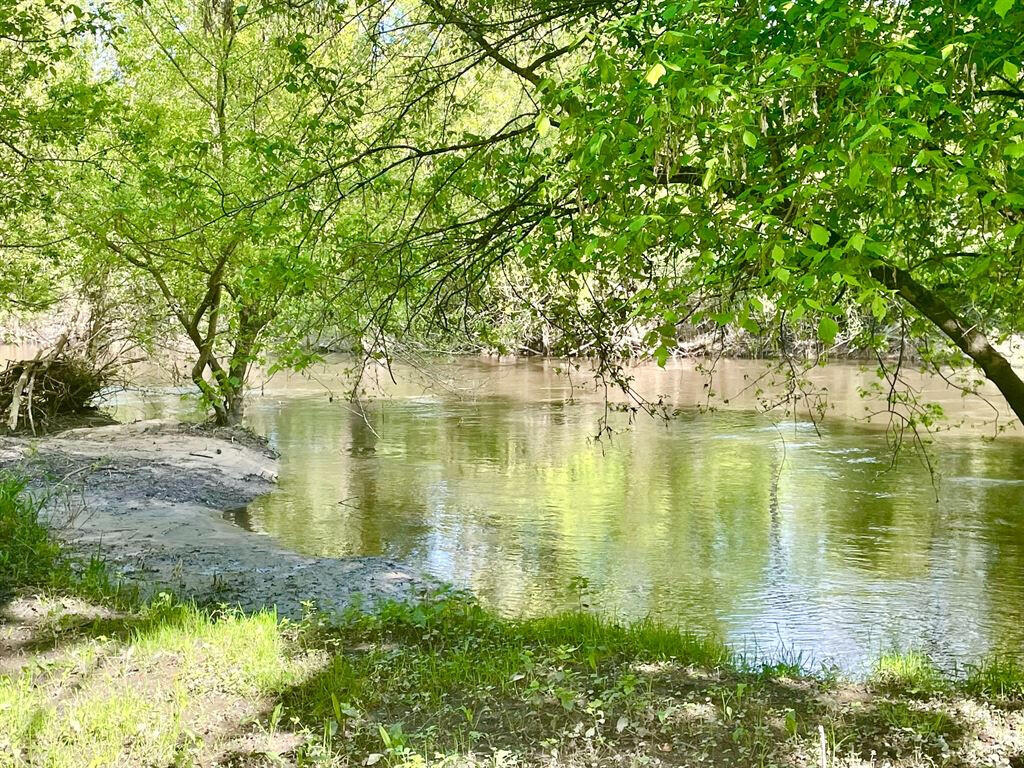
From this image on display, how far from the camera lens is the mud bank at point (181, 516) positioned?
8.44m

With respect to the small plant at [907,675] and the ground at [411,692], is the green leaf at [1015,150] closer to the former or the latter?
the ground at [411,692]

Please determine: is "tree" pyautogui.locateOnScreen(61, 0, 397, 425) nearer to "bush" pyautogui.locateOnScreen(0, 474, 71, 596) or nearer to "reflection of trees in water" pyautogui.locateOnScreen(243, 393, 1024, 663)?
"bush" pyautogui.locateOnScreen(0, 474, 71, 596)

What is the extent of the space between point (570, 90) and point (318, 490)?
12328 millimetres

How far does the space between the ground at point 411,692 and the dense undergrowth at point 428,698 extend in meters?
0.02

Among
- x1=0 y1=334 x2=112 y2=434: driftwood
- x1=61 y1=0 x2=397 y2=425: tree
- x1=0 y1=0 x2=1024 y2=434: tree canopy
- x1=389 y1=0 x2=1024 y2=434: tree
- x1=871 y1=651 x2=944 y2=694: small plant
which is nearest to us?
x1=389 y1=0 x2=1024 y2=434: tree

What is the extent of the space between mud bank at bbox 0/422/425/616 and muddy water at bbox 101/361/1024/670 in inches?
35.5

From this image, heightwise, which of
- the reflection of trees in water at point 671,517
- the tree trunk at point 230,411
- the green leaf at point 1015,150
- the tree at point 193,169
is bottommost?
the reflection of trees in water at point 671,517

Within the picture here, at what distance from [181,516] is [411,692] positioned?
24.5ft

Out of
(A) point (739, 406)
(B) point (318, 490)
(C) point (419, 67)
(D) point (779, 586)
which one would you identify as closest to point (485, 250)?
(C) point (419, 67)

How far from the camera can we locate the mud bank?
8.44 m

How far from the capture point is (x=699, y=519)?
14055 mm

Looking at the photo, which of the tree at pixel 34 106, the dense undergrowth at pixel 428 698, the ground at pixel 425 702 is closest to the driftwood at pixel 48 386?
the tree at pixel 34 106

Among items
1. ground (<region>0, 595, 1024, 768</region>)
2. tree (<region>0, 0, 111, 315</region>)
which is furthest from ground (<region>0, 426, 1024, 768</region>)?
tree (<region>0, 0, 111, 315</region>)

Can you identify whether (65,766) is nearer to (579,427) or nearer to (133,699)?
(133,699)
